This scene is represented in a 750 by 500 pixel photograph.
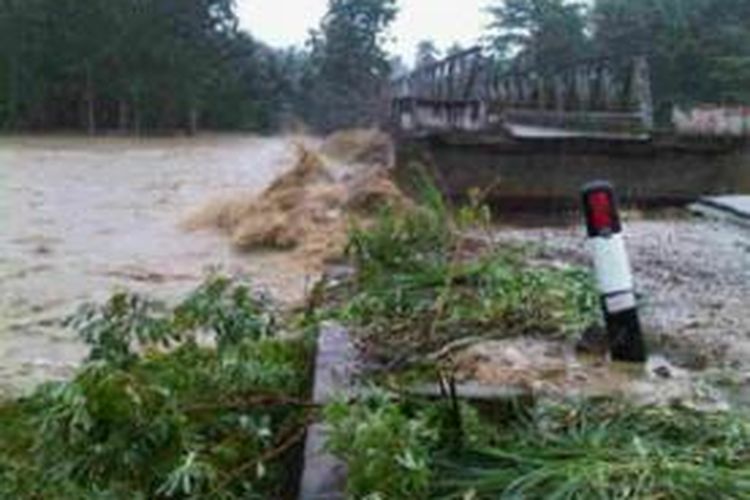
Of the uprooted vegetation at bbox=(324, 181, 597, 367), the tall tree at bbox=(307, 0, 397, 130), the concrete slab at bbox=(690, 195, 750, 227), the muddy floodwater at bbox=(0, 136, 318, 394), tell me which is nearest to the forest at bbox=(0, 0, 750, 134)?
the tall tree at bbox=(307, 0, 397, 130)

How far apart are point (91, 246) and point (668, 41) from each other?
22.2 metres

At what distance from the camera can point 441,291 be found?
4.18 m

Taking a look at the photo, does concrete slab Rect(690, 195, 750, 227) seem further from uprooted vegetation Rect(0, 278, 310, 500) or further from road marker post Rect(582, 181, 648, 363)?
uprooted vegetation Rect(0, 278, 310, 500)

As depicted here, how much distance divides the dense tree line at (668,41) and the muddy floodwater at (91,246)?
10123mm

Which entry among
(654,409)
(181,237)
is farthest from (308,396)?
(181,237)

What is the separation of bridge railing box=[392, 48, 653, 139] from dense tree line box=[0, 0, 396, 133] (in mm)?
15362

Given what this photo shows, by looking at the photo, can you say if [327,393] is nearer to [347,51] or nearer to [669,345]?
[669,345]

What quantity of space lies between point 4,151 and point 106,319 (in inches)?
891

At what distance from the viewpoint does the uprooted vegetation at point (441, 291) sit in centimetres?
388

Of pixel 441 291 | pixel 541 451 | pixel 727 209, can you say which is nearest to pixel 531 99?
pixel 727 209

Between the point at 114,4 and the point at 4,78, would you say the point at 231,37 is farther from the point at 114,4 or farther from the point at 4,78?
the point at 4,78

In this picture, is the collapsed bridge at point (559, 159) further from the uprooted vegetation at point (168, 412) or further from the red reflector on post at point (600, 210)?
the uprooted vegetation at point (168, 412)

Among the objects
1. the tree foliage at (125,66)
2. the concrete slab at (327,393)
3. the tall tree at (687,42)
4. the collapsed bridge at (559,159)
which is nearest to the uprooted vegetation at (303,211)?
the collapsed bridge at (559,159)

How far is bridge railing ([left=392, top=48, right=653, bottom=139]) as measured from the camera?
12.1 m
